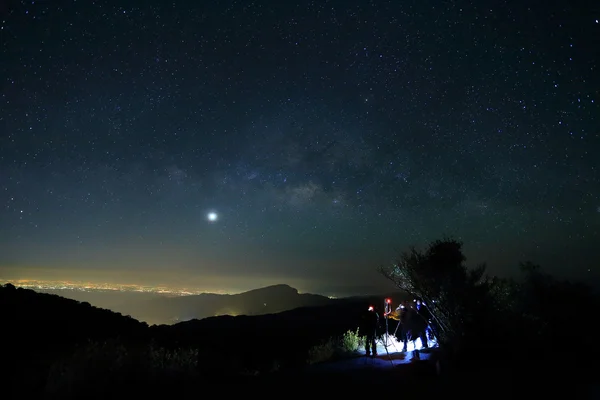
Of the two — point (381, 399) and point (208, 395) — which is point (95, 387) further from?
point (381, 399)

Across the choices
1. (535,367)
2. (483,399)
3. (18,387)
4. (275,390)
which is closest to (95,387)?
(18,387)

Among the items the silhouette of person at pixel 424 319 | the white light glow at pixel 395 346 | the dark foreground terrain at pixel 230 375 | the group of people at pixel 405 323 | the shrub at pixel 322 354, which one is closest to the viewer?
the dark foreground terrain at pixel 230 375

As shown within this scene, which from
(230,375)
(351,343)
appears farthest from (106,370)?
(351,343)

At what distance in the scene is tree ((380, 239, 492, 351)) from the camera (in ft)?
41.7

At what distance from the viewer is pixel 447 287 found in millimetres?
13719

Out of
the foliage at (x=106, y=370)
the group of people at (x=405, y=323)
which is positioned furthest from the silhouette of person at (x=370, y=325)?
the foliage at (x=106, y=370)

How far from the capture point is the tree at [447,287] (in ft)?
41.7

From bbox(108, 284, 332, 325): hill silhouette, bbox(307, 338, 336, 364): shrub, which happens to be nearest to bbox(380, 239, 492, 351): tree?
bbox(307, 338, 336, 364): shrub

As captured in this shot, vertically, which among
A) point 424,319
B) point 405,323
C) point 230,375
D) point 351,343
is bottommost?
point 230,375

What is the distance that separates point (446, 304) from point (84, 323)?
17.4m

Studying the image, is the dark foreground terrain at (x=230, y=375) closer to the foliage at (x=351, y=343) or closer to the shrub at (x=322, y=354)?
the shrub at (x=322, y=354)

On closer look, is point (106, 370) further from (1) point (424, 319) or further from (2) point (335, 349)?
(1) point (424, 319)

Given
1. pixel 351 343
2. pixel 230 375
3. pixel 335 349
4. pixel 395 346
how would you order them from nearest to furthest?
pixel 230 375 < pixel 335 349 < pixel 351 343 < pixel 395 346

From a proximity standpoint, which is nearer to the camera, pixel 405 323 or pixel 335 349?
pixel 335 349
